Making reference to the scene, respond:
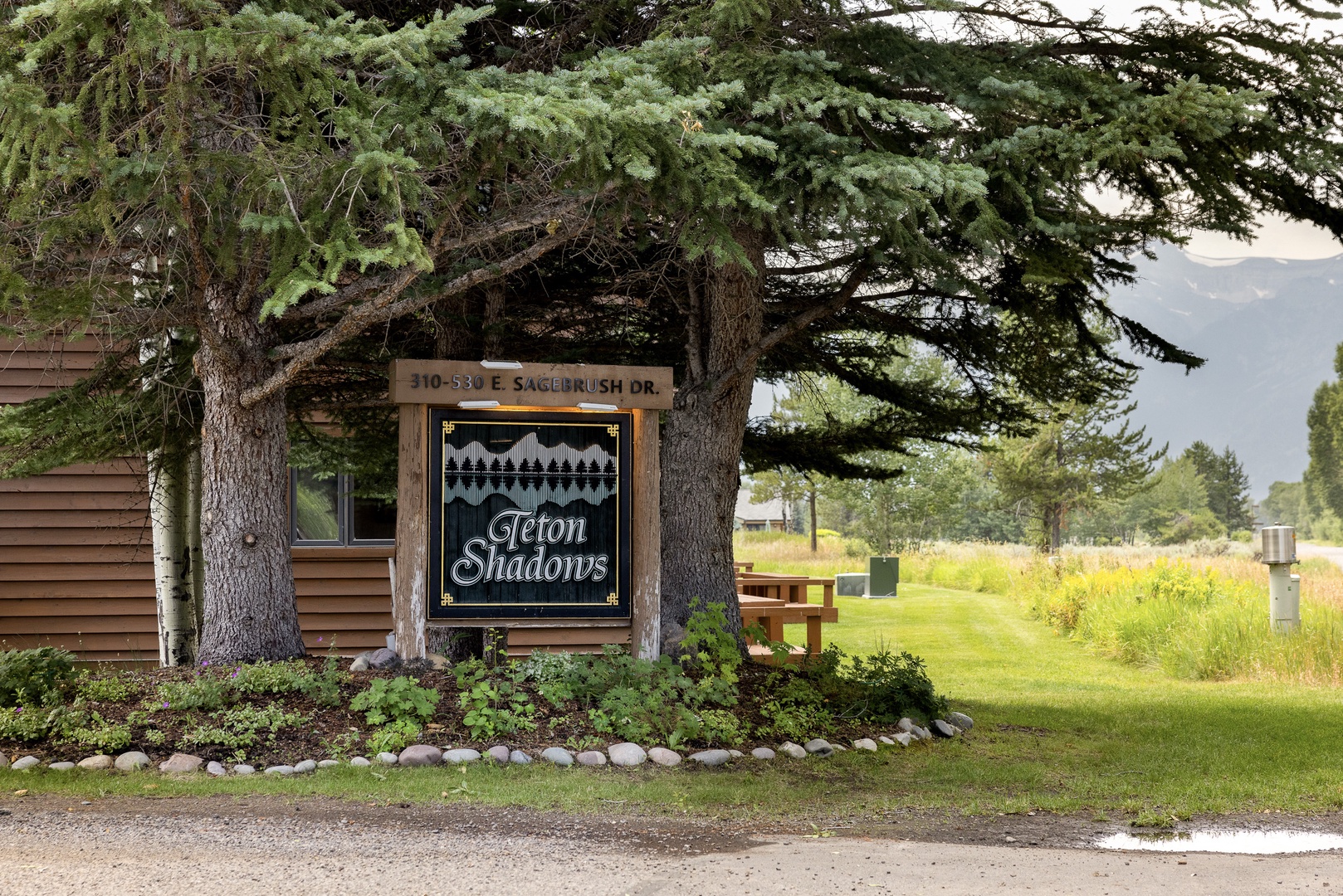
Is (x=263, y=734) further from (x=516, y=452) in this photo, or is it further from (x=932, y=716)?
(x=932, y=716)

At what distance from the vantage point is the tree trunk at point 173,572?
8.99 meters

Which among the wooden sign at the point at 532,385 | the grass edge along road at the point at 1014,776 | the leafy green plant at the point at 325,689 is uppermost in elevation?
the wooden sign at the point at 532,385

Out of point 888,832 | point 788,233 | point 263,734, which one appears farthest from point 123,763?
point 788,233

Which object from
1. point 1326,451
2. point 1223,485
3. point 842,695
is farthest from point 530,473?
point 1223,485

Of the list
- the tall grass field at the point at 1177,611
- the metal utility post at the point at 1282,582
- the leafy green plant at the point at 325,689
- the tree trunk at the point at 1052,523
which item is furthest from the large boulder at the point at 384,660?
the tree trunk at the point at 1052,523

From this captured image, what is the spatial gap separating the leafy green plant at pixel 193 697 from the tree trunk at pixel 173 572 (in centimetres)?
225

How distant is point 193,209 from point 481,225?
1.57 m

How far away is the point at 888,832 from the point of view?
222 inches

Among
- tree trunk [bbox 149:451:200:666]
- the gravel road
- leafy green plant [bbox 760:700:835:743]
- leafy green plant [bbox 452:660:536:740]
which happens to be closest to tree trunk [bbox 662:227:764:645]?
leafy green plant [bbox 760:700:835:743]

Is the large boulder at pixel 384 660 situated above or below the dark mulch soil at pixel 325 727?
above

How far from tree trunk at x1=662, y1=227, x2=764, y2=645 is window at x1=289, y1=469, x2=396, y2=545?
3.97 m

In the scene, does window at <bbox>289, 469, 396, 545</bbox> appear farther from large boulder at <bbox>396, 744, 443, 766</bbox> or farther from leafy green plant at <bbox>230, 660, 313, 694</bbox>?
large boulder at <bbox>396, 744, 443, 766</bbox>

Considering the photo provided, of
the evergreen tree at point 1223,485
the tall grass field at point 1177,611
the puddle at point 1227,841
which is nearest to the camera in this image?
the puddle at point 1227,841

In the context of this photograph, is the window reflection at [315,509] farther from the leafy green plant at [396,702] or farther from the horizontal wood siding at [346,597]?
the leafy green plant at [396,702]
